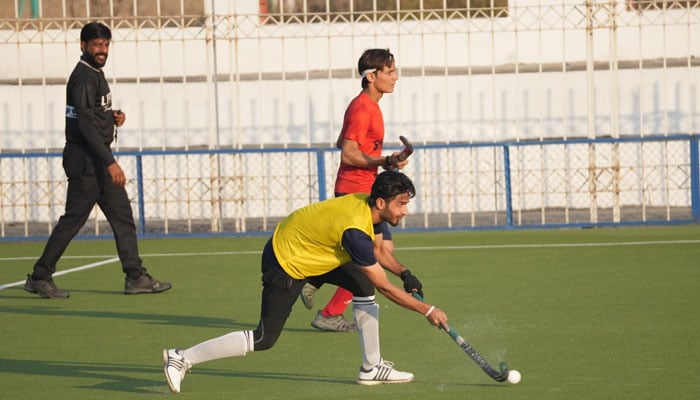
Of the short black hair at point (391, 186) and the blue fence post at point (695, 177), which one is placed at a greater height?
the short black hair at point (391, 186)

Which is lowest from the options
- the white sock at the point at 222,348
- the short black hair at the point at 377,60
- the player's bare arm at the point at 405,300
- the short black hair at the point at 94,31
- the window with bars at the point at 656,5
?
the white sock at the point at 222,348

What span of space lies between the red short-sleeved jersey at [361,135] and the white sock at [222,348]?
7.23 feet

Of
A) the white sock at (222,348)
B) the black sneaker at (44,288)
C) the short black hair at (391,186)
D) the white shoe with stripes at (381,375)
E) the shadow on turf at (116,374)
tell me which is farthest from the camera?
the black sneaker at (44,288)

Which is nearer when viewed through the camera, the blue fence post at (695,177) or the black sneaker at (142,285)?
the black sneaker at (142,285)

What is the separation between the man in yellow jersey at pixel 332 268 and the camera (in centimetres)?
701

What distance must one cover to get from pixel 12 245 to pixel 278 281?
398 inches

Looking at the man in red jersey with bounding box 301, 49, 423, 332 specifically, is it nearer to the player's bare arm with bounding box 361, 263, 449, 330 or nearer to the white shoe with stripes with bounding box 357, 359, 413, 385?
the white shoe with stripes with bounding box 357, 359, 413, 385

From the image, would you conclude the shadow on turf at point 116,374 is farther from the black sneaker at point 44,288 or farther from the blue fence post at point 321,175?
the blue fence post at point 321,175

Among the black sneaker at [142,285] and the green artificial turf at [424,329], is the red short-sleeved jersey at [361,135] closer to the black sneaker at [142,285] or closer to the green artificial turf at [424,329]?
the green artificial turf at [424,329]

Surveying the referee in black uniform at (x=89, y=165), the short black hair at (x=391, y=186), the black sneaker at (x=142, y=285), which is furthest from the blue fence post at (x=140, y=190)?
the short black hair at (x=391, y=186)

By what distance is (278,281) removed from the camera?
7.28 m

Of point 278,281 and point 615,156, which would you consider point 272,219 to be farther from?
point 278,281

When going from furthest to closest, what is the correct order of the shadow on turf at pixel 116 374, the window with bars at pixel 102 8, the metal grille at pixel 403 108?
the window with bars at pixel 102 8, the metal grille at pixel 403 108, the shadow on turf at pixel 116 374

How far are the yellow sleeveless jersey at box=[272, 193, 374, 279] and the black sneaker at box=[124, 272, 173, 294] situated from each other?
4307mm
